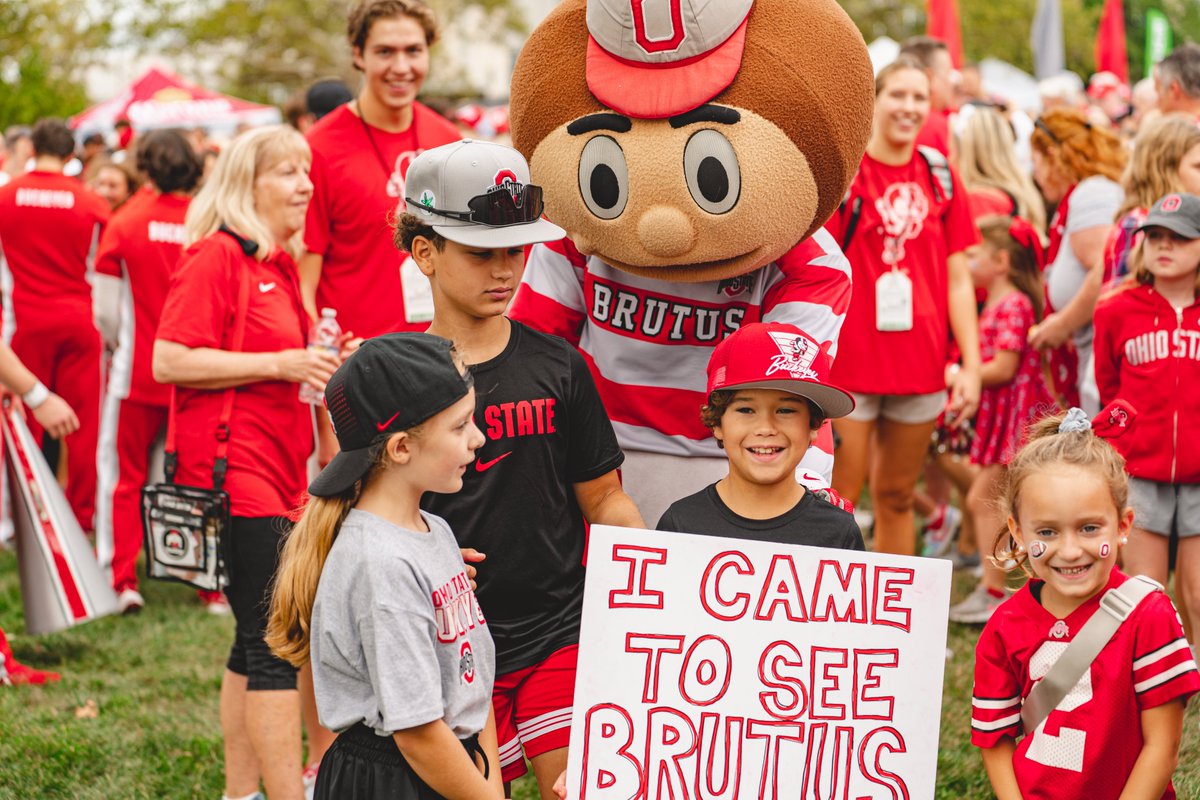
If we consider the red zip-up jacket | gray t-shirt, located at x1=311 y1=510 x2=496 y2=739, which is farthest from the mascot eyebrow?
the red zip-up jacket

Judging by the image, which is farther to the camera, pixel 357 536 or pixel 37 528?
pixel 37 528

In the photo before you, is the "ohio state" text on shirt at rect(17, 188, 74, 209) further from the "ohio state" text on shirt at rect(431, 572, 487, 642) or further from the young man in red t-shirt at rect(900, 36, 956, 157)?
the "ohio state" text on shirt at rect(431, 572, 487, 642)

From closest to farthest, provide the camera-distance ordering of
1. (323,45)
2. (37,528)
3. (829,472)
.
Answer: (829,472) → (37,528) → (323,45)

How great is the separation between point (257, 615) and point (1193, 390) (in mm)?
3032

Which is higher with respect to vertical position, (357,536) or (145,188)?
(145,188)

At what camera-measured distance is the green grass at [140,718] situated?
4.64 m

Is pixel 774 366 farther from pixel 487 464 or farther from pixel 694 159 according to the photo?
pixel 487 464

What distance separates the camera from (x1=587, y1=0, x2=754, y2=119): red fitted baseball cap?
3129mm

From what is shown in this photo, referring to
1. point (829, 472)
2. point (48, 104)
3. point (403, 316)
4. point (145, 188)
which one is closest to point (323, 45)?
point (48, 104)

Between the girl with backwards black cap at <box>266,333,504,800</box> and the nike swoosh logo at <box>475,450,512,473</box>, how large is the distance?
0.27m

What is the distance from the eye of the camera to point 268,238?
14.4 ft

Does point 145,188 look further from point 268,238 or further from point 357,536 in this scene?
point 357,536

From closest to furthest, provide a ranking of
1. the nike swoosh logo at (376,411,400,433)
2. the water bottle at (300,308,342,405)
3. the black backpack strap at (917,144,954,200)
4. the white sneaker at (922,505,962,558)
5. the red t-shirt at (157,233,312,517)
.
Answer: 1. the nike swoosh logo at (376,411,400,433)
2. the red t-shirt at (157,233,312,517)
3. the water bottle at (300,308,342,405)
4. the black backpack strap at (917,144,954,200)
5. the white sneaker at (922,505,962,558)

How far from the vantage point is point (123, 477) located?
283 inches
